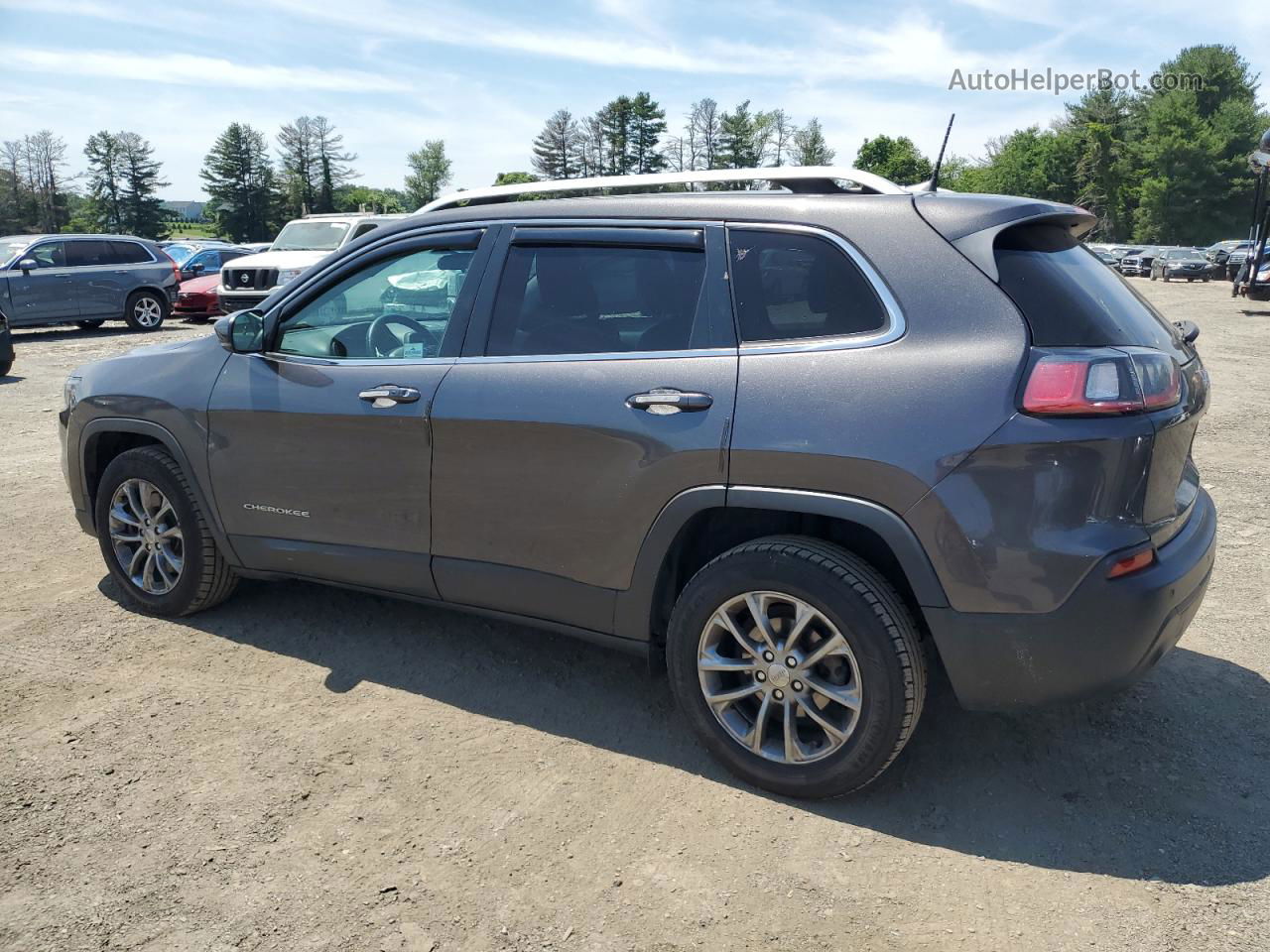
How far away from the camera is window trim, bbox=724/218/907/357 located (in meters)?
2.93

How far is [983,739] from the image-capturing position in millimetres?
3463

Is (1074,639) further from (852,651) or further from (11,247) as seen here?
(11,247)

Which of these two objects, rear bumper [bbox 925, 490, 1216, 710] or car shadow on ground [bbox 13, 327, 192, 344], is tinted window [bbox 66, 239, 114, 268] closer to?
car shadow on ground [bbox 13, 327, 192, 344]

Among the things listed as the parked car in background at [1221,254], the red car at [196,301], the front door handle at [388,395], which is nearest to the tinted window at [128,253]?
the red car at [196,301]

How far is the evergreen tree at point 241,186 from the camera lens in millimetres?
98438

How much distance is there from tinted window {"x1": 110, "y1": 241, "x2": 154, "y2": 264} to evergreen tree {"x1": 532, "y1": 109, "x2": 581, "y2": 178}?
188ft

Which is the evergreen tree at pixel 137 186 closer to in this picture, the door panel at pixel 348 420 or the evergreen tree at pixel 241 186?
the evergreen tree at pixel 241 186

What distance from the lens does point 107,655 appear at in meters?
4.14

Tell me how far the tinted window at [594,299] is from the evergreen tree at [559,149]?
73.1 metres

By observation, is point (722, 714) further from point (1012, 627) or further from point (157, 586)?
point (157, 586)

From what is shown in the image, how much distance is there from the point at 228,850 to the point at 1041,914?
2.21 metres

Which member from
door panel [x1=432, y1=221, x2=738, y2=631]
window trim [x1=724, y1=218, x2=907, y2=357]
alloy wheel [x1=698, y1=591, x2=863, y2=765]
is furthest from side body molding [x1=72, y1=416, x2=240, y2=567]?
window trim [x1=724, y1=218, x2=907, y2=357]

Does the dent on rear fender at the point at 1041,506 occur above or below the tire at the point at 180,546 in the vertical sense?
above

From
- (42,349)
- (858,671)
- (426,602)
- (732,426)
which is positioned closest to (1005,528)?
(858,671)
